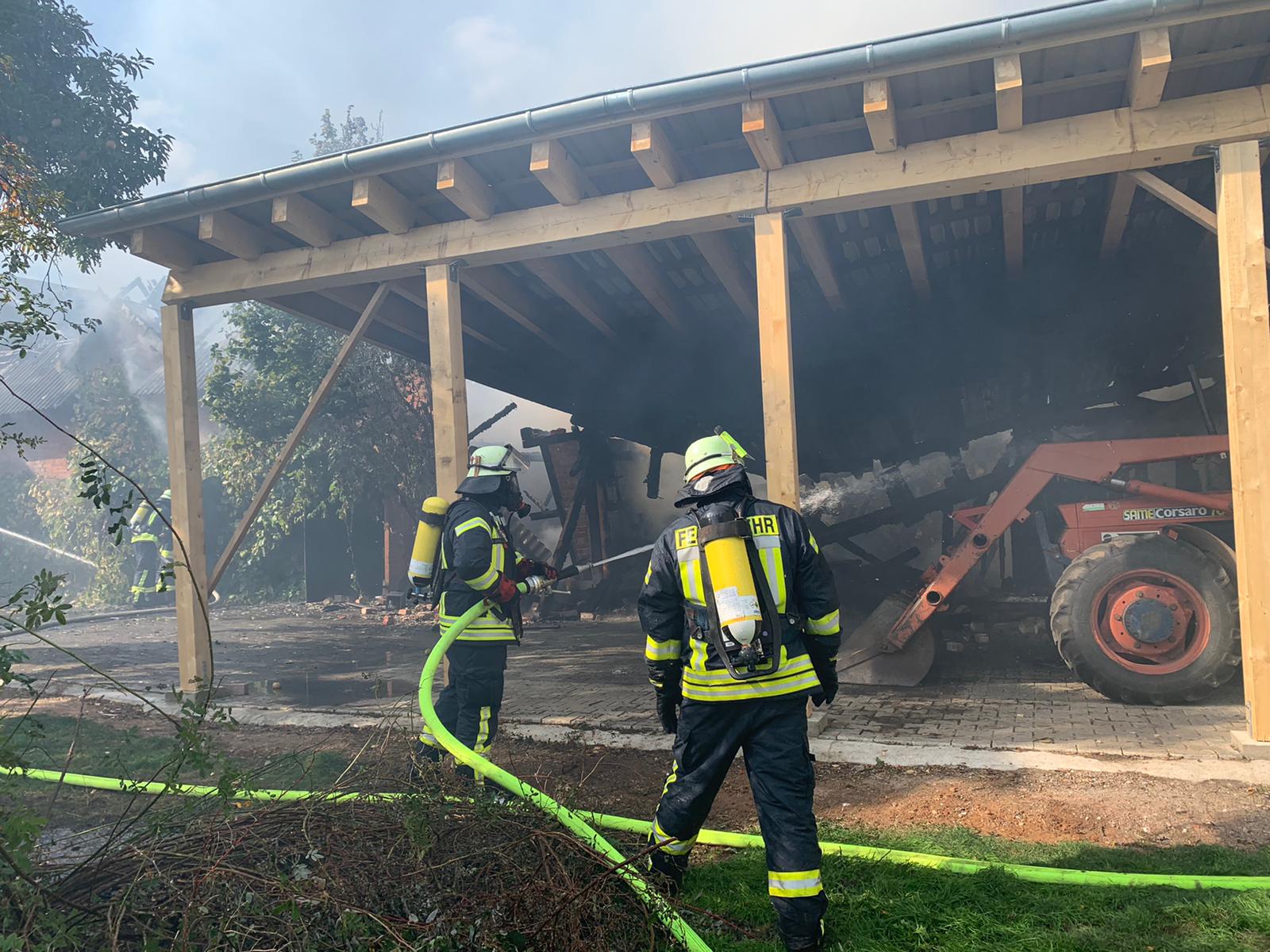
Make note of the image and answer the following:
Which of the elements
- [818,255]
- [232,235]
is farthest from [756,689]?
[232,235]

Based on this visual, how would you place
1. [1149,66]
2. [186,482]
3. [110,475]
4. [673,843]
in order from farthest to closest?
[110,475] < [186,482] < [1149,66] < [673,843]

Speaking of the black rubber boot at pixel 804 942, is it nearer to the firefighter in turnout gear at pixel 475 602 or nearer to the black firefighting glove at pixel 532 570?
the firefighter in turnout gear at pixel 475 602

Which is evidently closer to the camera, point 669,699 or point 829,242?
point 669,699

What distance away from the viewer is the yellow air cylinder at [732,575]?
9.23ft

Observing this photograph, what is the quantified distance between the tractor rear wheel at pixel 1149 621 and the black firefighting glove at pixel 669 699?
12.0ft

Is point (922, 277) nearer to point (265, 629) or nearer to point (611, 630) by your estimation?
point (611, 630)

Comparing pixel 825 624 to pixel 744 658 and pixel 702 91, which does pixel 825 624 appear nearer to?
pixel 744 658

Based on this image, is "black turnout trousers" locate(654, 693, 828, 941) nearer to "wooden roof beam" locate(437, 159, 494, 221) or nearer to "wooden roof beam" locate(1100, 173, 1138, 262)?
"wooden roof beam" locate(437, 159, 494, 221)

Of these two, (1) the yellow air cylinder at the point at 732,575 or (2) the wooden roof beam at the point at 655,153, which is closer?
(1) the yellow air cylinder at the point at 732,575

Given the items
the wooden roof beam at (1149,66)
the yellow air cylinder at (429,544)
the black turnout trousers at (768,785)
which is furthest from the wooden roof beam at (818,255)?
the black turnout trousers at (768,785)

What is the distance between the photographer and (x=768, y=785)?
2816 mm

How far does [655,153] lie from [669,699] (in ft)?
10.9

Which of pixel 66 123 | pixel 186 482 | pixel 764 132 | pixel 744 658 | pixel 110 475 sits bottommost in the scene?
pixel 744 658

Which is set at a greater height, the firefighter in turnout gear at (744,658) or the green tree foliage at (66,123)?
the green tree foliage at (66,123)
